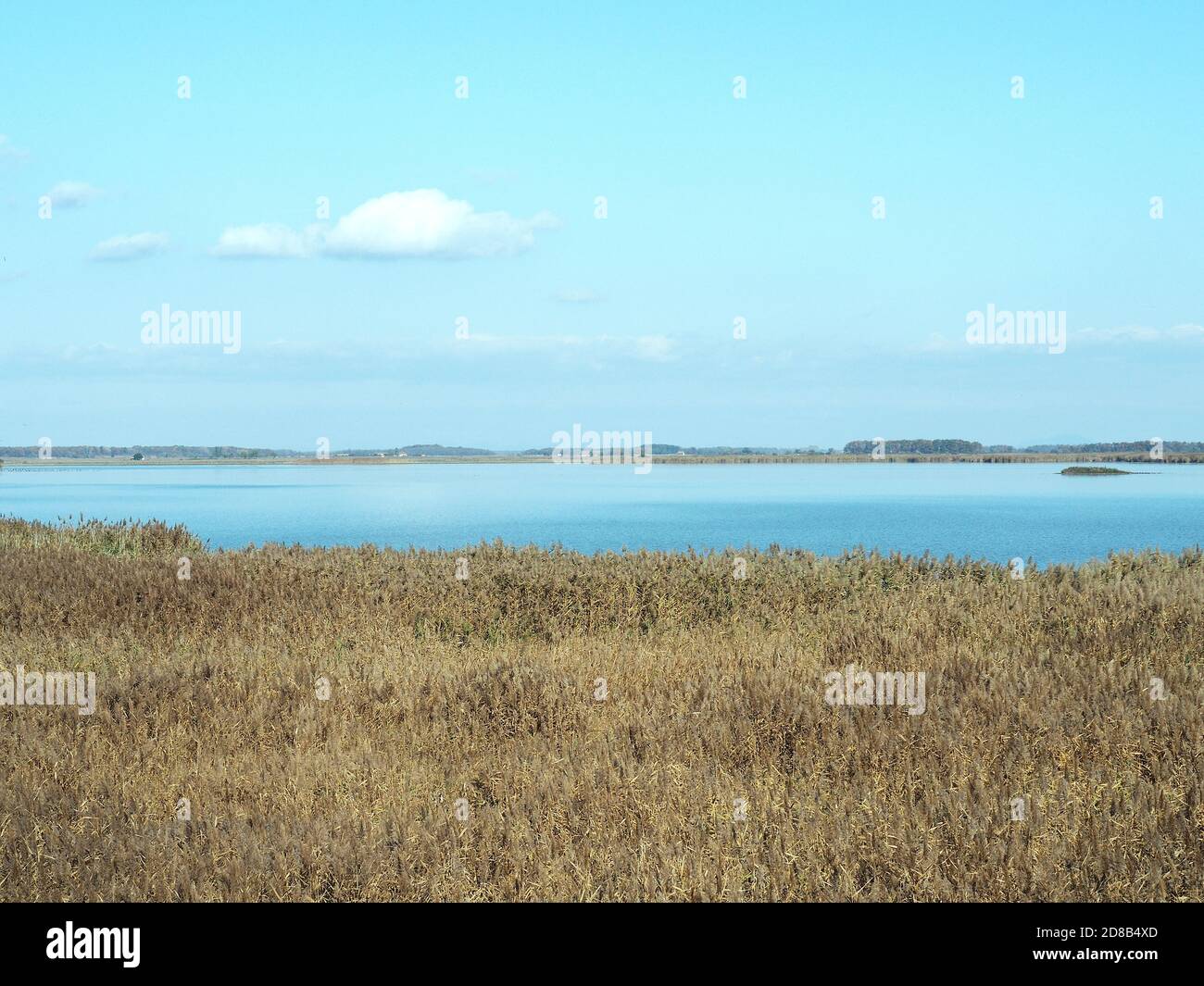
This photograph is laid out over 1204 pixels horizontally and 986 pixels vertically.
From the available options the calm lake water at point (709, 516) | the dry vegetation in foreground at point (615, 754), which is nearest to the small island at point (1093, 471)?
the calm lake water at point (709, 516)

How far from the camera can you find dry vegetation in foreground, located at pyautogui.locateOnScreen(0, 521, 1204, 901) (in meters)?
4.78

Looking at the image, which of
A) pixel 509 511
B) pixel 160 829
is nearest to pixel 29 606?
pixel 160 829

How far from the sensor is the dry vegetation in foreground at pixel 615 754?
15.7ft

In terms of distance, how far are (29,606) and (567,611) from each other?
784 centimetres

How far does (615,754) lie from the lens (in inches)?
255
